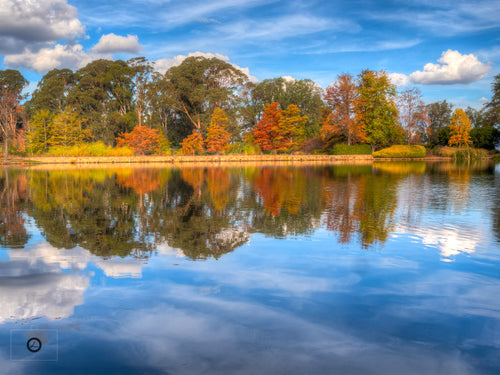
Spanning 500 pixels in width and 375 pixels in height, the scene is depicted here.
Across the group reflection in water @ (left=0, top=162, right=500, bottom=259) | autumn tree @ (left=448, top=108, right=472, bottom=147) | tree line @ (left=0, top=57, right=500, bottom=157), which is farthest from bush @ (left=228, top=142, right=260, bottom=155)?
reflection in water @ (left=0, top=162, right=500, bottom=259)

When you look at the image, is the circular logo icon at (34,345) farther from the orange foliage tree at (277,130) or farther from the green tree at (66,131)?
the green tree at (66,131)

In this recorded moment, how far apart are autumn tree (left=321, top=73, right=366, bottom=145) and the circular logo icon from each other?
45.9m

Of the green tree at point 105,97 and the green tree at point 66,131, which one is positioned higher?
the green tree at point 105,97

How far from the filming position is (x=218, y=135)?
4822 cm

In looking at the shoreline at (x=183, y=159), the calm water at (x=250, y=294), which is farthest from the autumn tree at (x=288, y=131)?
the calm water at (x=250, y=294)

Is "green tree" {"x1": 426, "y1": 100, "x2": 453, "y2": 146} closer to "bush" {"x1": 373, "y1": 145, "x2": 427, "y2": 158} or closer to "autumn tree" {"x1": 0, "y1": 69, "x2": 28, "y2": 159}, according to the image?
"bush" {"x1": 373, "y1": 145, "x2": 427, "y2": 158}

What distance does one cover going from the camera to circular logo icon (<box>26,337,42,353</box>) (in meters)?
3.49

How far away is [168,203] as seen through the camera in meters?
12.2

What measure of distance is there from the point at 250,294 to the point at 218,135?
4438 centimetres

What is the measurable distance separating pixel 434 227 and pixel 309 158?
3933 cm

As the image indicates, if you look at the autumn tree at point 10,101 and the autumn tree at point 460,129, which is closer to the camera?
the autumn tree at point 460,129

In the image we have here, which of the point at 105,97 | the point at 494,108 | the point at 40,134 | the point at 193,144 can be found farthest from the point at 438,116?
the point at 40,134

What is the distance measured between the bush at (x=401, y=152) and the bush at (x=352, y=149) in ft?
4.80

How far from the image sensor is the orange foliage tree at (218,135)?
156 feet
